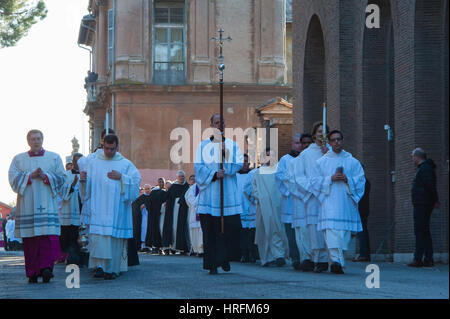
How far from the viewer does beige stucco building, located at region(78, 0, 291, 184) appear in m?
42.2

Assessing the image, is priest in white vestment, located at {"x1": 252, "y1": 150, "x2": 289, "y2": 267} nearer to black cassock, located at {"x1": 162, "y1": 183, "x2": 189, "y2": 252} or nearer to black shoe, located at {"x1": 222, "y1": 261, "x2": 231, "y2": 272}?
black shoe, located at {"x1": 222, "y1": 261, "x2": 231, "y2": 272}

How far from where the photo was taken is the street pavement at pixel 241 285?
10836 mm

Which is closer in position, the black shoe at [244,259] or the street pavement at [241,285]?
the street pavement at [241,285]

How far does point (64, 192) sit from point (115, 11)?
28894 millimetres

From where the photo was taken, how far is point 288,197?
17.6m

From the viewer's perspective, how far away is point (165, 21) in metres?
43.1

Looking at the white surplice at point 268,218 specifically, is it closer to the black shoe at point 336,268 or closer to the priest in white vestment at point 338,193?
the priest in white vestment at point 338,193

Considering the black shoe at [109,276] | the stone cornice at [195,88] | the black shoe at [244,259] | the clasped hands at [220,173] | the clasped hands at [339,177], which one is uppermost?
the stone cornice at [195,88]

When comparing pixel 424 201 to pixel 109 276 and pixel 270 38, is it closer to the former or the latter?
pixel 109 276

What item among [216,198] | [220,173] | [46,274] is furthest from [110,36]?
[46,274]

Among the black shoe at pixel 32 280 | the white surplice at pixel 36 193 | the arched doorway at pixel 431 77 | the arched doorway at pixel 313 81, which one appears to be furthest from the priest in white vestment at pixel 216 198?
the arched doorway at pixel 313 81

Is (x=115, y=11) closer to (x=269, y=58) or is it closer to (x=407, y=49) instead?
(x=269, y=58)

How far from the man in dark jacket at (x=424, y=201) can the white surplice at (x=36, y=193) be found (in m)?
5.48

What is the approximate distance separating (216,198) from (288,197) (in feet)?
9.41
